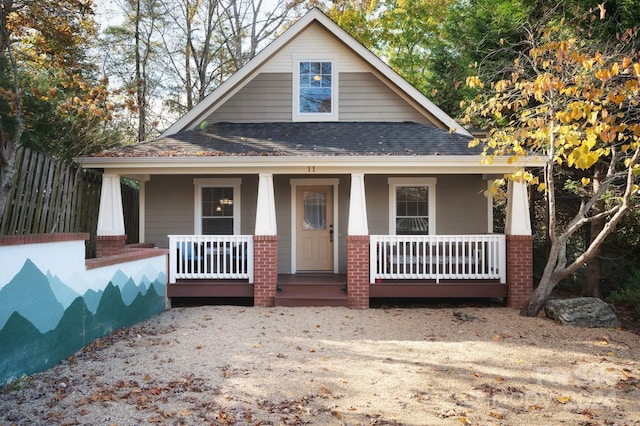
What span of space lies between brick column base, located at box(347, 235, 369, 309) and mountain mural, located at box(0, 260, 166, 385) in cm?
397

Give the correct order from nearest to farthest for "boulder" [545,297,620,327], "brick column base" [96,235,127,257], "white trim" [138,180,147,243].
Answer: "boulder" [545,297,620,327] → "brick column base" [96,235,127,257] → "white trim" [138,180,147,243]

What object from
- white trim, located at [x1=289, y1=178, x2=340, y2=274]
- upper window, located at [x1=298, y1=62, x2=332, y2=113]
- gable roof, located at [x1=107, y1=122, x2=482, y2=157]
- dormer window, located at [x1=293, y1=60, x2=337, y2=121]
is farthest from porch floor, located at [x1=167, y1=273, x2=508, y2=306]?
upper window, located at [x1=298, y1=62, x2=332, y2=113]

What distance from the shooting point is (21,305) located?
4977 mm

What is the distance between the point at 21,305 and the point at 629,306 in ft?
36.1

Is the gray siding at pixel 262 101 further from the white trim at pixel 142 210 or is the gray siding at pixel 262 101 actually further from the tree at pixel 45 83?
the tree at pixel 45 83

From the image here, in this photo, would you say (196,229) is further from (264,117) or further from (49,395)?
(49,395)

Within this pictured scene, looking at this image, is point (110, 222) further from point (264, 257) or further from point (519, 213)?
point (519, 213)

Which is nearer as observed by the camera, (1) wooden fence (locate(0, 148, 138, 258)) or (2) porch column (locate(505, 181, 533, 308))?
(1) wooden fence (locate(0, 148, 138, 258))

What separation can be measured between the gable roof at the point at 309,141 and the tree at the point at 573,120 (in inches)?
54.7

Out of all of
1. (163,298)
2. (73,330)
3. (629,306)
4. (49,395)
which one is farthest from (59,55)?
(629,306)

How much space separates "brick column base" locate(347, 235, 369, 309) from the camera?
9.42m

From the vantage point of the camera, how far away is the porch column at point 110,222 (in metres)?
9.55

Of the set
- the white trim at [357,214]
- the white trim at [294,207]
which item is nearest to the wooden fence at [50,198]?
the white trim at [294,207]

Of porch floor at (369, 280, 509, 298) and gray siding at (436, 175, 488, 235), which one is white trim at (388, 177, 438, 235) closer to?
gray siding at (436, 175, 488, 235)
